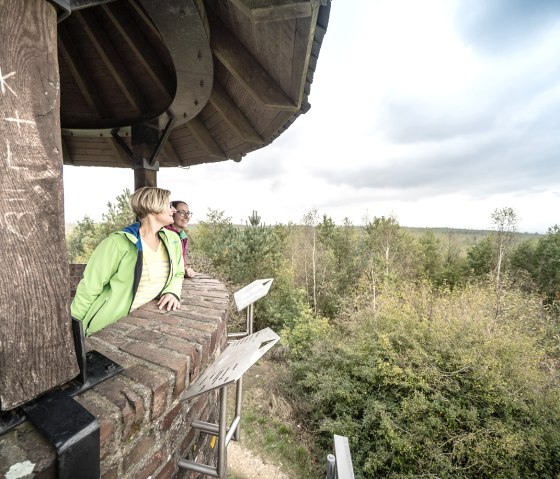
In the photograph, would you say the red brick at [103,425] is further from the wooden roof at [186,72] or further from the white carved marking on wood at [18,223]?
the wooden roof at [186,72]

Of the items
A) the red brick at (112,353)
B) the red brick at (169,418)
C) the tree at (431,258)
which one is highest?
the red brick at (112,353)

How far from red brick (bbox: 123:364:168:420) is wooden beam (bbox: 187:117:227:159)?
8.59ft

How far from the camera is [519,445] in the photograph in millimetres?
5645

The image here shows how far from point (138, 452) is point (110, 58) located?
2861mm

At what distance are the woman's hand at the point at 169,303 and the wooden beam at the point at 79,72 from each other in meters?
2.25

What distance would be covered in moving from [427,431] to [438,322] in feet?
11.2

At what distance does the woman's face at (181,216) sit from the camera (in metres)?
3.77

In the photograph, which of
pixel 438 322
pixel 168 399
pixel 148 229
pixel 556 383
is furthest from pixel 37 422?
pixel 556 383

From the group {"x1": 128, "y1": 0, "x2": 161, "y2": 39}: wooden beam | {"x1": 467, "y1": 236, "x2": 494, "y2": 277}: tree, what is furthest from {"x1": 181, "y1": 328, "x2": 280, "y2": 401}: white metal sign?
{"x1": 467, "y1": 236, "x2": 494, "y2": 277}: tree

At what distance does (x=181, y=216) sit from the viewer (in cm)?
376

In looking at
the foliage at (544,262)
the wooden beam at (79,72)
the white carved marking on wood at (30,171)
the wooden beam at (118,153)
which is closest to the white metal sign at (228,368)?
the white carved marking on wood at (30,171)

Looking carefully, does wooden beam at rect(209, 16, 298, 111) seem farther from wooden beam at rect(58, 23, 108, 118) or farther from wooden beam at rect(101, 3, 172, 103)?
wooden beam at rect(58, 23, 108, 118)

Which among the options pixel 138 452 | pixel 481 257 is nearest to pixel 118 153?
pixel 138 452

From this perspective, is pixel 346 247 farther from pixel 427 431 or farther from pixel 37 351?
pixel 37 351
